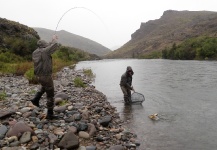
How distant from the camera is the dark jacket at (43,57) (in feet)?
26.1

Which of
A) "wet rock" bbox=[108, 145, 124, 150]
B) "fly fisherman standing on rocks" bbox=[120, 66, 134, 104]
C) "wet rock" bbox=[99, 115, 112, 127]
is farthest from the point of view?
"fly fisherman standing on rocks" bbox=[120, 66, 134, 104]

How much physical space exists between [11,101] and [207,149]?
657 cm

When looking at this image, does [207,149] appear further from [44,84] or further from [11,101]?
[11,101]

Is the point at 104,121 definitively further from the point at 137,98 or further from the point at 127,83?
the point at 137,98

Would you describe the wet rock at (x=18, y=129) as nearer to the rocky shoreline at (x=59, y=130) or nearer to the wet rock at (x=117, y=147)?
the rocky shoreline at (x=59, y=130)

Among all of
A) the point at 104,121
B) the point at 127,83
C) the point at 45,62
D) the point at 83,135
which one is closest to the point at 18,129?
the point at 83,135

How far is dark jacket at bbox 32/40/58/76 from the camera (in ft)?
26.1

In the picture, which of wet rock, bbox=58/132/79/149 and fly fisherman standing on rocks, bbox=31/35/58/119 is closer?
wet rock, bbox=58/132/79/149

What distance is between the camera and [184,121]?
10.8 meters

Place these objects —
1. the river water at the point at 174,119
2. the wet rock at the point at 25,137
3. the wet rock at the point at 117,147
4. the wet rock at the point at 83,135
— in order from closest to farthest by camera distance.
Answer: the wet rock at the point at 25,137 → the wet rock at the point at 117,147 → the wet rock at the point at 83,135 → the river water at the point at 174,119

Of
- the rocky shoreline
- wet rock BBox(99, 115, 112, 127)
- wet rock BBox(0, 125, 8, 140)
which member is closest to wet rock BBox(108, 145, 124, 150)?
the rocky shoreline

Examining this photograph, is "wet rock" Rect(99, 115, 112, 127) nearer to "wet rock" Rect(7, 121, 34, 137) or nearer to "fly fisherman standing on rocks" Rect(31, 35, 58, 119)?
"fly fisherman standing on rocks" Rect(31, 35, 58, 119)

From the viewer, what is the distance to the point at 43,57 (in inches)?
315

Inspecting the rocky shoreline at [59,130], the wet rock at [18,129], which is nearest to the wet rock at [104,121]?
the rocky shoreline at [59,130]
